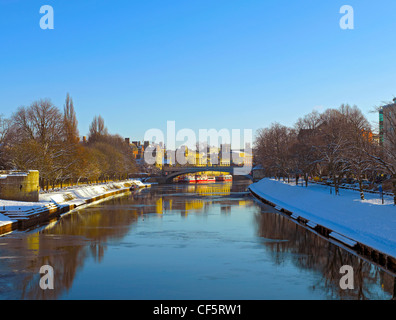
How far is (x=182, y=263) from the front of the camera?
26891 mm

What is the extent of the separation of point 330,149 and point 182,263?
40.3 m

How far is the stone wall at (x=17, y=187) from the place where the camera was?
5466 cm

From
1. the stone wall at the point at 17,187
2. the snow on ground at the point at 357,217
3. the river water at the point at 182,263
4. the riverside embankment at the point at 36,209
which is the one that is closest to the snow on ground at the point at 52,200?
the riverside embankment at the point at 36,209

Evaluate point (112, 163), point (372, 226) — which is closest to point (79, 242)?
point (372, 226)

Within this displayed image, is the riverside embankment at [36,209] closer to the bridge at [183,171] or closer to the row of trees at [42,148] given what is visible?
the row of trees at [42,148]

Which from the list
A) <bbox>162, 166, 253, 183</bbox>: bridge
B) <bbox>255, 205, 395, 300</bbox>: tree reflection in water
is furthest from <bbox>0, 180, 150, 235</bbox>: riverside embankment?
<bbox>162, 166, 253, 183</bbox>: bridge

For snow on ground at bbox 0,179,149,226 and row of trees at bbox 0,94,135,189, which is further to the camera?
row of trees at bbox 0,94,135,189

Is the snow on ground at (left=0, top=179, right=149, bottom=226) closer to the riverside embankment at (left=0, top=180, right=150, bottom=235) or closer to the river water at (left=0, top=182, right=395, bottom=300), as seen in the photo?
the riverside embankment at (left=0, top=180, right=150, bottom=235)

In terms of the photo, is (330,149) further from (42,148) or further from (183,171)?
(183,171)

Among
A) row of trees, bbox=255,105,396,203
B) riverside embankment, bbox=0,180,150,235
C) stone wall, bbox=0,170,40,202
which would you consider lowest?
riverside embankment, bbox=0,180,150,235

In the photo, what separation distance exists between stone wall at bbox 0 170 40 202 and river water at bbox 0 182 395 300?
483 inches

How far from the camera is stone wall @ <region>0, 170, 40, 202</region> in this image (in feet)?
179

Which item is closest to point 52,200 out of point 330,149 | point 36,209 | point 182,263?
point 36,209
